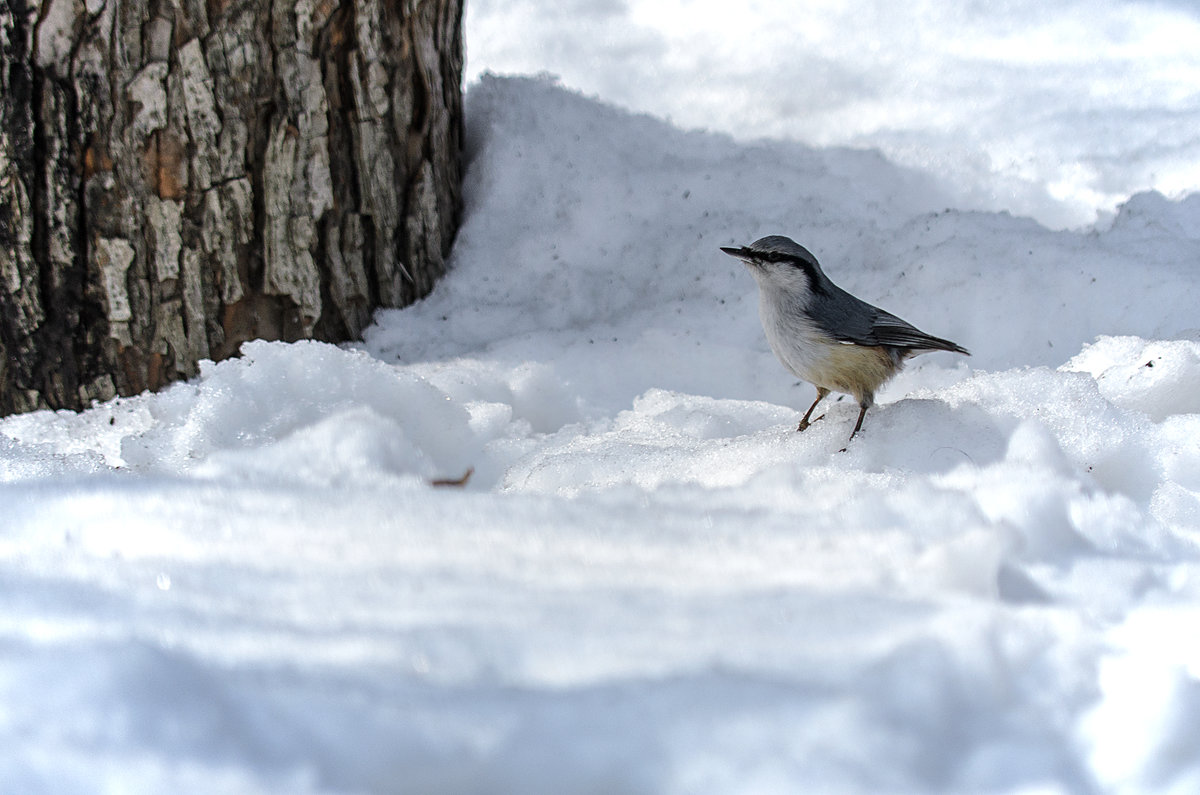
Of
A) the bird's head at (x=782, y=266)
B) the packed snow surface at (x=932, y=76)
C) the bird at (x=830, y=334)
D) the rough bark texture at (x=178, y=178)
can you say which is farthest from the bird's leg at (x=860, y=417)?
the packed snow surface at (x=932, y=76)

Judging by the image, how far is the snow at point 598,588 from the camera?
3.21 feet

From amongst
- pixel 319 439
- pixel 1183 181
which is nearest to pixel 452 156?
pixel 319 439

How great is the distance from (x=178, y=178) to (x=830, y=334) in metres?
2.07

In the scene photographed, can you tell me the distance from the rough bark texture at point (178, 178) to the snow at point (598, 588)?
28 cm

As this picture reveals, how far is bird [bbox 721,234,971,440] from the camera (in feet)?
7.39

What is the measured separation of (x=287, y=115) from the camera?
289 cm

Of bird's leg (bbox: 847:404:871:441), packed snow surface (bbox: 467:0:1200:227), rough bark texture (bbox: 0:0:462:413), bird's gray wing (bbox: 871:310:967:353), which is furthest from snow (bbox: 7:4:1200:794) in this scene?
packed snow surface (bbox: 467:0:1200:227)

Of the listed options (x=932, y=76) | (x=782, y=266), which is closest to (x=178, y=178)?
(x=782, y=266)

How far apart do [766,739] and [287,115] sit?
8.58 ft

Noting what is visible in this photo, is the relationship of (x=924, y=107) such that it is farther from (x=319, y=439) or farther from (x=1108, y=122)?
(x=319, y=439)

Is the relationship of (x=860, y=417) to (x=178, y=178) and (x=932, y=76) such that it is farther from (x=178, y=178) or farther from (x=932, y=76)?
(x=932, y=76)

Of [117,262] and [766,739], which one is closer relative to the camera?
[766,739]

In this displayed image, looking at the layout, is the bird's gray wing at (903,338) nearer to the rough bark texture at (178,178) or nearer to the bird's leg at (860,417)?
the bird's leg at (860,417)

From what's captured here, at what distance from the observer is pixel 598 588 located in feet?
4.25
